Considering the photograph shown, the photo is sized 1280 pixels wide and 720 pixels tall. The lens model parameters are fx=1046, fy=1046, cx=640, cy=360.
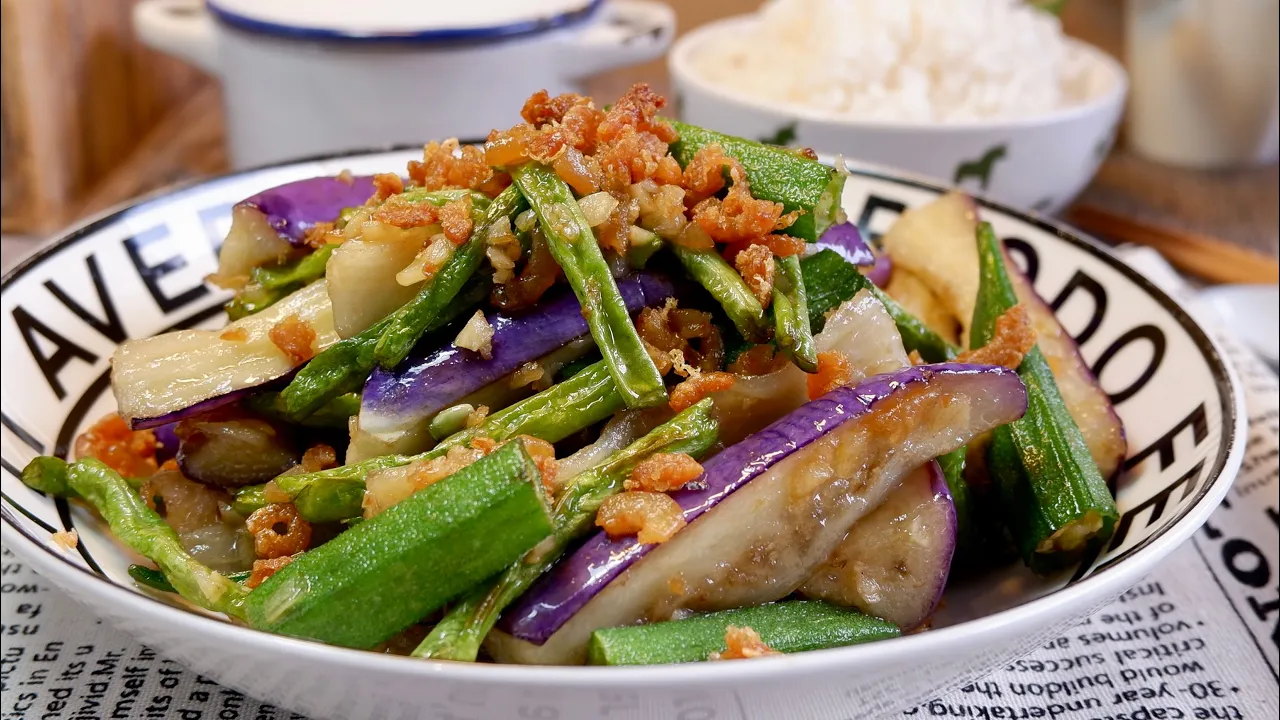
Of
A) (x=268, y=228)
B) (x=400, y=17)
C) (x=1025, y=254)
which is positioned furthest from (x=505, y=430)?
(x=400, y=17)

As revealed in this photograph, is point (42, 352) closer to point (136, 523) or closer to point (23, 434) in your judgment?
point (23, 434)

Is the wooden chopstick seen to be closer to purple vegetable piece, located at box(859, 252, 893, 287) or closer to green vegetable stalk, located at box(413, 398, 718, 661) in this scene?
purple vegetable piece, located at box(859, 252, 893, 287)

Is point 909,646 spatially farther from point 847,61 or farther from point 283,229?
point 847,61

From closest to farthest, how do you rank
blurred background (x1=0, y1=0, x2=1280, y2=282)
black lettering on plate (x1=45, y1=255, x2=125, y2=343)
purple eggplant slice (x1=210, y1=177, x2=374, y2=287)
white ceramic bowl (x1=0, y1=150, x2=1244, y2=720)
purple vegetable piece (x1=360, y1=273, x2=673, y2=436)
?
white ceramic bowl (x1=0, y1=150, x2=1244, y2=720), purple vegetable piece (x1=360, y1=273, x2=673, y2=436), purple eggplant slice (x1=210, y1=177, x2=374, y2=287), black lettering on plate (x1=45, y1=255, x2=125, y2=343), blurred background (x1=0, y1=0, x2=1280, y2=282)

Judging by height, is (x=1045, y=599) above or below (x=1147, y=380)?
above

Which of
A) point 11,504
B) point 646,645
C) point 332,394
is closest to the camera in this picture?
point 646,645

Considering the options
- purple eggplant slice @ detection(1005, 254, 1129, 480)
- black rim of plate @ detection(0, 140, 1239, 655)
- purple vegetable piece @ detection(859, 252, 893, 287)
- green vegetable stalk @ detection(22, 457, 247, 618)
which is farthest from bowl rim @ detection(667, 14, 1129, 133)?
green vegetable stalk @ detection(22, 457, 247, 618)

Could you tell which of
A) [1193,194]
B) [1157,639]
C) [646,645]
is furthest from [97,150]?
[1193,194]
